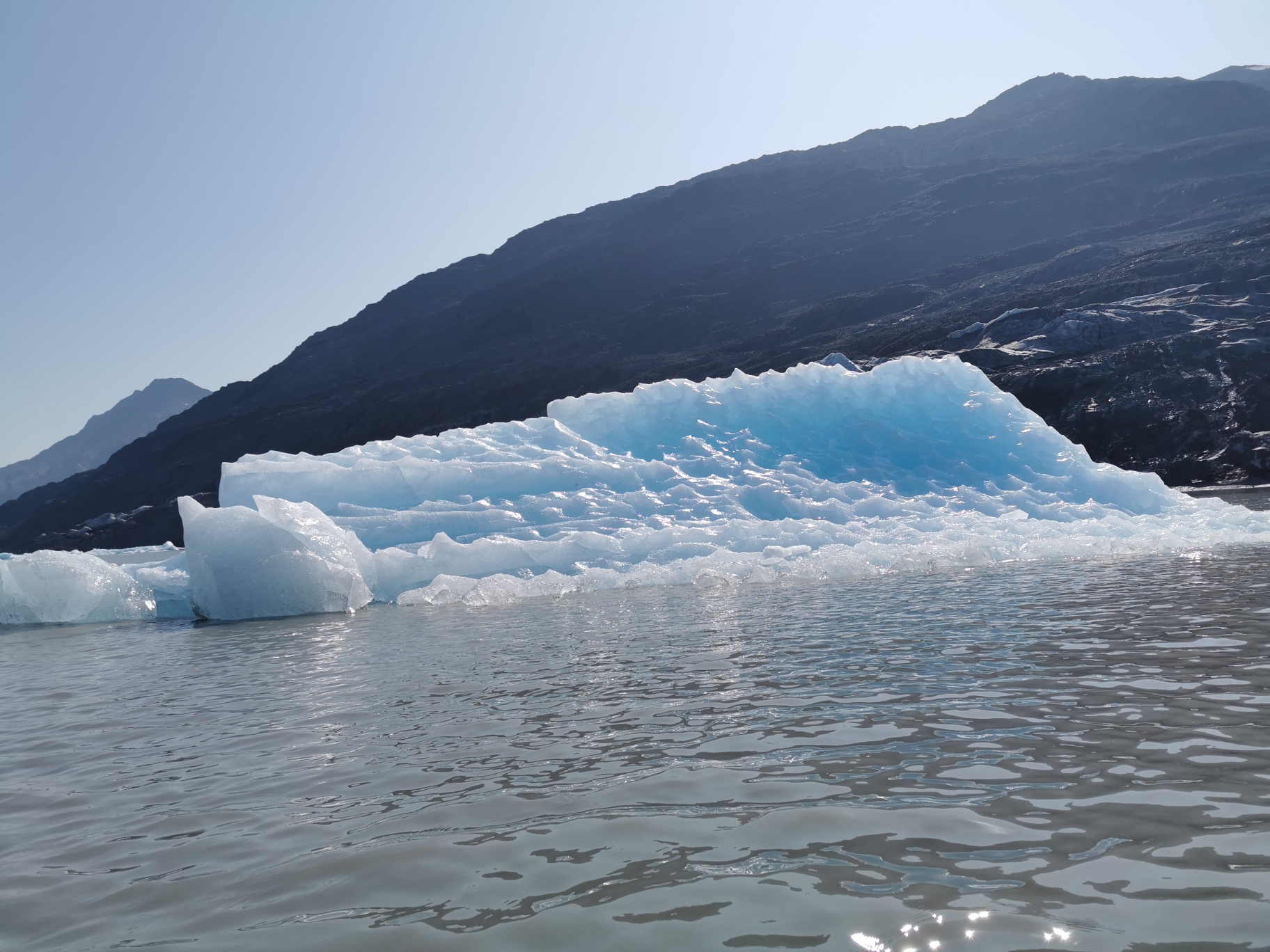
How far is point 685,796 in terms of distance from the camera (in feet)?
11.0

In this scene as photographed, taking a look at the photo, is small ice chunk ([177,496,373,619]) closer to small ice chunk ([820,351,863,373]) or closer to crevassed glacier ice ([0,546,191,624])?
crevassed glacier ice ([0,546,191,624])

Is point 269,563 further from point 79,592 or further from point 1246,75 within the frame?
point 1246,75

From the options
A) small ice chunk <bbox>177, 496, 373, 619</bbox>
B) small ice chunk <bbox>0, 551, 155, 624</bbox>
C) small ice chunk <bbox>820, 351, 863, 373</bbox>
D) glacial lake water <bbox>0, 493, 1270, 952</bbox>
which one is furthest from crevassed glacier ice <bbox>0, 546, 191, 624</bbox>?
small ice chunk <bbox>820, 351, 863, 373</bbox>

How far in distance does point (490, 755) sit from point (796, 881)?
6.58 feet

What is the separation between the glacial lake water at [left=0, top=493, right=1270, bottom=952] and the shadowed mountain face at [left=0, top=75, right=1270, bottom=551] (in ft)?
118

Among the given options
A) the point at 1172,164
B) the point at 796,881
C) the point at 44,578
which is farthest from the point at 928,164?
the point at 796,881

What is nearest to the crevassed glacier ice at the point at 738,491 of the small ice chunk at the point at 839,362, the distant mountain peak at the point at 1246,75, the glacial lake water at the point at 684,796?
the small ice chunk at the point at 839,362

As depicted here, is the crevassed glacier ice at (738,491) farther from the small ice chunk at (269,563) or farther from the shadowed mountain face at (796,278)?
the shadowed mountain face at (796,278)

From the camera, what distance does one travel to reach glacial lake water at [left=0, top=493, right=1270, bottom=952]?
2.39 meters

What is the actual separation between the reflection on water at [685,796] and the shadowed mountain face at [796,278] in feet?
118

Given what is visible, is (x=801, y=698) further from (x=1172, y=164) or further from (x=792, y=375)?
(x=1172, y=164)

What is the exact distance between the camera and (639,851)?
2.87m

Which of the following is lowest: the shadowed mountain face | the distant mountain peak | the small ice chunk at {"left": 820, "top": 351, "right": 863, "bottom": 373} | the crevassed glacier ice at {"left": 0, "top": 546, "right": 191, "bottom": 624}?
the crevassed glacier ice at {"left": 0, "top": 546, "right": 191, "bottom": 624}

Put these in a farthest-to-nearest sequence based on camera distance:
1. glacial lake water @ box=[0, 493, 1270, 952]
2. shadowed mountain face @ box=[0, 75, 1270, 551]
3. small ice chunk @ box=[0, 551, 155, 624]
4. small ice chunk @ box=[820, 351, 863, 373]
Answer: shadowed mountain face @ box=[0, 75, 1270, 551] → small ice chunk @ box=[820, 351, 863, 373] → small ice chunk @ box=[0, 551, 155, 624] → glacial lake water @ box=[0, 493, 1270, 952]
